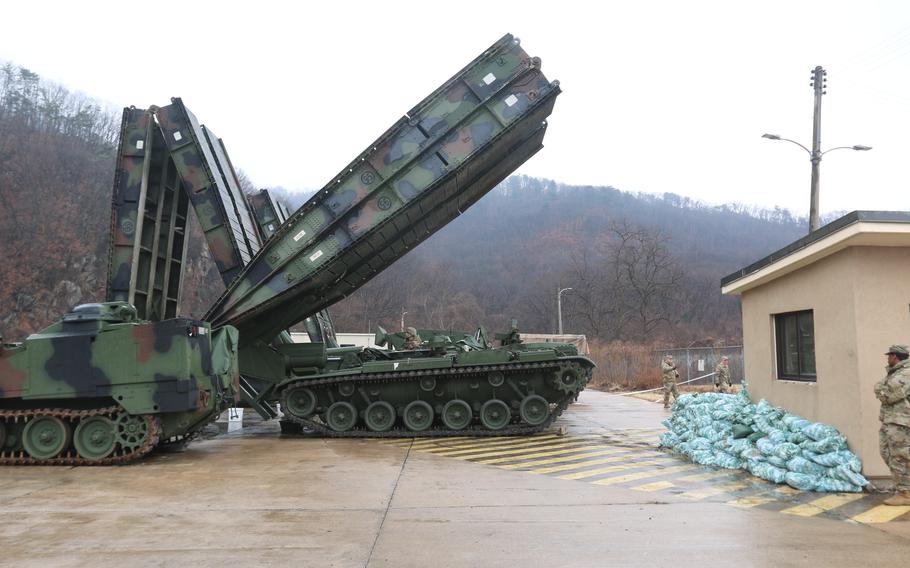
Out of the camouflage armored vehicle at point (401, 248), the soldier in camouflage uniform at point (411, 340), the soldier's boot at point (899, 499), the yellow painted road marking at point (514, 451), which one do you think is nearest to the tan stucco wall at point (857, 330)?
the soldier's boot at point (899, 499)

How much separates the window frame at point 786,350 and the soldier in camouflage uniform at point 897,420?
178 centimetres

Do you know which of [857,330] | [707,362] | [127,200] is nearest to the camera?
[857,330]

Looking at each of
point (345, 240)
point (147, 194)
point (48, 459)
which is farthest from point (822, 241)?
point (147, 194)

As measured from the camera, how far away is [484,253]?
89500 mm

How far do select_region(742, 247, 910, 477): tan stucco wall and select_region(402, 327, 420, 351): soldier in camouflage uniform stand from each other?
25.2ft

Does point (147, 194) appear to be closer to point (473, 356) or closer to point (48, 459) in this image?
point (48, 459)

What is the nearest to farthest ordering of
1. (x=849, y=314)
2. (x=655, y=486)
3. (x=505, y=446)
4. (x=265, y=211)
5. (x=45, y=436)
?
(x=849, y=314), (x=655, y=486), (x=45, y=436), (x=505, y=446), (x=265, y=211)

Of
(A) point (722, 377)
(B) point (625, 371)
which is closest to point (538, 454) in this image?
(A) point (722, 377)

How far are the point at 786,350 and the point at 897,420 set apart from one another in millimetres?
3152

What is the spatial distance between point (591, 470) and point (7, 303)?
2148 inches

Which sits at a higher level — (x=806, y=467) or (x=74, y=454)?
(x=806, y=467)

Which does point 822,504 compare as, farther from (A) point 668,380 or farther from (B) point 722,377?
(B) point 722,377

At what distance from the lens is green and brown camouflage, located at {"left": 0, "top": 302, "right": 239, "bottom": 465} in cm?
1066

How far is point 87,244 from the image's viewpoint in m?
55.7
